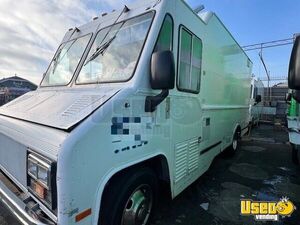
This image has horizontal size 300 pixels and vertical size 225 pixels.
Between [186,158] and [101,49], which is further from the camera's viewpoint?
[186,158]

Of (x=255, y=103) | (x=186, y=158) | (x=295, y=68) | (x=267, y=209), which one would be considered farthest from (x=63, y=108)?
(x=255, y=103)

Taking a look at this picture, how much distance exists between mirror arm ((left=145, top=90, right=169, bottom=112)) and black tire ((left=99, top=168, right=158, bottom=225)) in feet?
2.28

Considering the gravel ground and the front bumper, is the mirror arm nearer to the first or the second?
the front bumper

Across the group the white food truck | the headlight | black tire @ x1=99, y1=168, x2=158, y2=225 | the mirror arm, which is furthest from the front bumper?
the mirror arm

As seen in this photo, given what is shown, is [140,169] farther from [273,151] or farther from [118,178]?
[273,151]

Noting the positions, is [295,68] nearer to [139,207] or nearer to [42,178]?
[139,207]

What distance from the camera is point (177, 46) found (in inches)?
120

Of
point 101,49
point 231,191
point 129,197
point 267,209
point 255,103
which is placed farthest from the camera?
point 255,103

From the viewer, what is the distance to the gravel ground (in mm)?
3293

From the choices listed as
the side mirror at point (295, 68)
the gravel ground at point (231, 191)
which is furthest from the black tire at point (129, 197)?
the side mirror at point (295, 68)

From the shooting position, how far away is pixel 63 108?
2264mm

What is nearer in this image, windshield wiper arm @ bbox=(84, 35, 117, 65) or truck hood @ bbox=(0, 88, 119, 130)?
truck hood @ bbox=(0, 88, 119, 130)

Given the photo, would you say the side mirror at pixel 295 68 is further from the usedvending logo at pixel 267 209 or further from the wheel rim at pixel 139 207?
the usedvending logo at pixel 267 209

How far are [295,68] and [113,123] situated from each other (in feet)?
6.16
